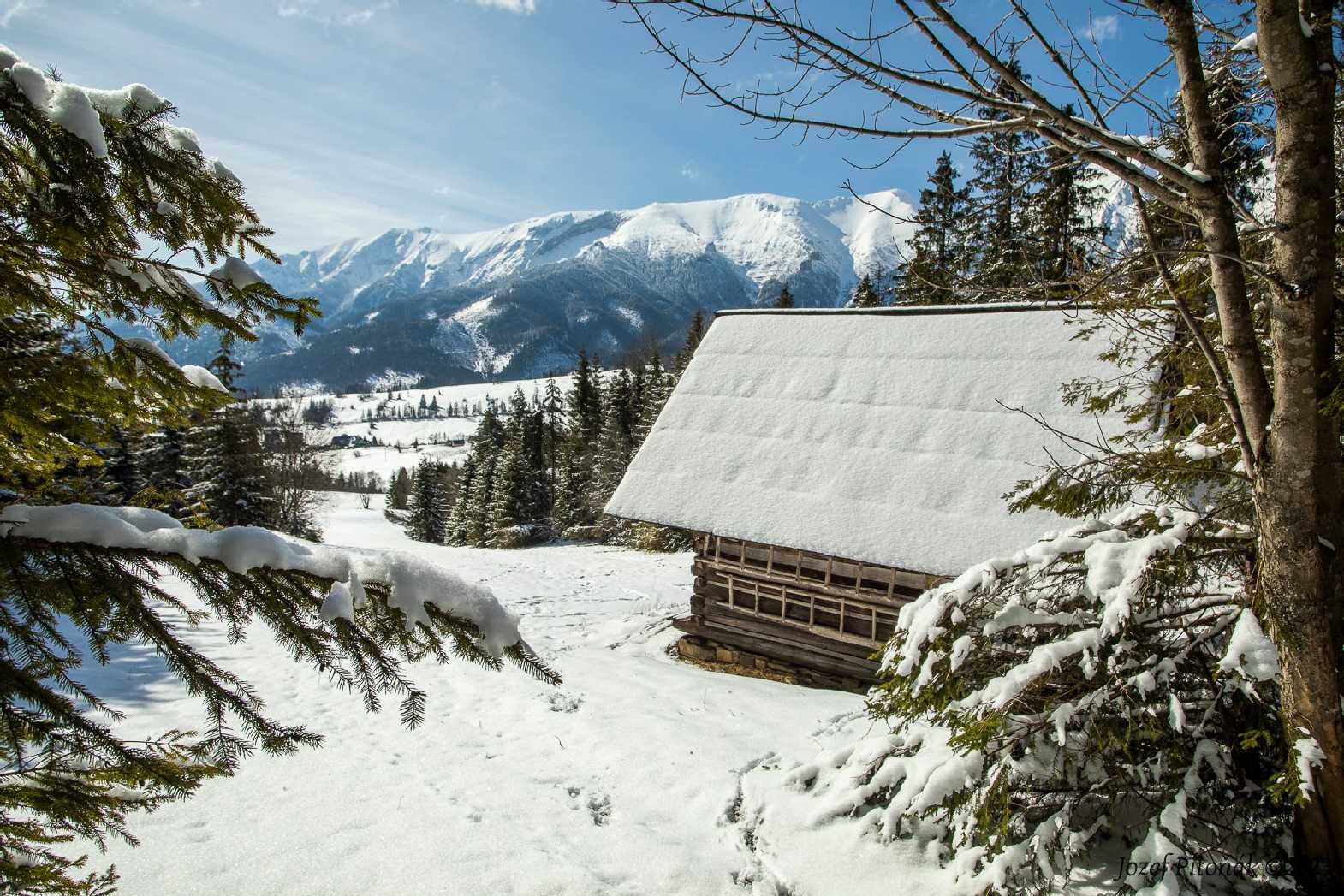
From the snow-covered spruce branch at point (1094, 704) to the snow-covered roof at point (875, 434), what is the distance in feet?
14.1

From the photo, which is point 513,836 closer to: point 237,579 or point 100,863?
point 100,863

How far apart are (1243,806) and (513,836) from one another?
5356mm

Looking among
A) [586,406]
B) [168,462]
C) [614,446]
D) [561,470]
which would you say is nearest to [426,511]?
[561,470]

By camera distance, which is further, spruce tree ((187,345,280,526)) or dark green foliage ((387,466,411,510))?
dark green foliage ((387,466,411,510))

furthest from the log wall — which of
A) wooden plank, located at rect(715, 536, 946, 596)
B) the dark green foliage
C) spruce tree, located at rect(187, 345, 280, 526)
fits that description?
the dark green foliage

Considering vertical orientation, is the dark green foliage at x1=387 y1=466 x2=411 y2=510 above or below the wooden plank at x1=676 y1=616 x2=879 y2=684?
below

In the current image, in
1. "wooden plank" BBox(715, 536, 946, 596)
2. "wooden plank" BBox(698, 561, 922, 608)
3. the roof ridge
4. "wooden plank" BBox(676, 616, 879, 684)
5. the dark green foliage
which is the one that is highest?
the roof ridge

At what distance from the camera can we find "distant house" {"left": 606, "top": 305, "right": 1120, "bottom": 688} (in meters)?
8.91

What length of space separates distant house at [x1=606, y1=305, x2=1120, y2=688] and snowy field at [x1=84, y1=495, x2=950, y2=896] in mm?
1134

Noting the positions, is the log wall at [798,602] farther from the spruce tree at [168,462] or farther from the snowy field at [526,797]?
the spruce tree at [168,462]

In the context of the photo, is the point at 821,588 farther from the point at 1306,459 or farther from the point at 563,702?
the point at 1306,459

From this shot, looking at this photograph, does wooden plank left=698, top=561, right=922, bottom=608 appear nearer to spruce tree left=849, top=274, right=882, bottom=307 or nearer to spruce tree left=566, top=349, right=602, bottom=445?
spruce tree left=849, top=274, right=882, bottom=307

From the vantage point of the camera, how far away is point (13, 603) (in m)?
1.96

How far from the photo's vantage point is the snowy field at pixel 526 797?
17.0 ft
